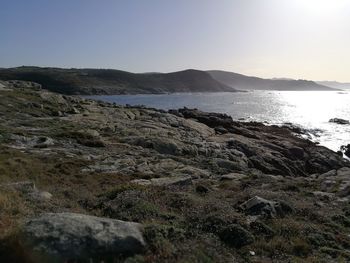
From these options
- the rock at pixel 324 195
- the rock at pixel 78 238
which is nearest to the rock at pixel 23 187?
the rock at pixel 78 238

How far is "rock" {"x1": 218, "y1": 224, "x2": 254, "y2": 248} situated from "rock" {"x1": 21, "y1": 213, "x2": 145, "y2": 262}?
2.77 meters

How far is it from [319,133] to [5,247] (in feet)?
310

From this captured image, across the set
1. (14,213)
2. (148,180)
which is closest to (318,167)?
(148,180)

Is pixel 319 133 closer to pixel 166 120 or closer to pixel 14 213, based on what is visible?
Result: pixel 166 120

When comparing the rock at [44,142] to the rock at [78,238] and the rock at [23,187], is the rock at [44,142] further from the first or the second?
the rock at [78,238]

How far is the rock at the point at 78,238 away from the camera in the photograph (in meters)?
8.35

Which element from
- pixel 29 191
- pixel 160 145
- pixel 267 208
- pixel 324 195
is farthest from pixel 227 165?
pixel 29 191

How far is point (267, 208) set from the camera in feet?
46.7

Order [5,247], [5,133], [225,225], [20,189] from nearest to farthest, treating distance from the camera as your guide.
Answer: [5,247]
[225,225]
[20,189]
[5,133]

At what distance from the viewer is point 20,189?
14.6 metres

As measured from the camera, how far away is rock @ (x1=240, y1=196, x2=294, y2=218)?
46.2 ft

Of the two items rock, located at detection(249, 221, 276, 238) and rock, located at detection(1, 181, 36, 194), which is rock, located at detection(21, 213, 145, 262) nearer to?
rock, located at detection(249, 221, 276, 238)

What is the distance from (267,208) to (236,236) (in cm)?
344

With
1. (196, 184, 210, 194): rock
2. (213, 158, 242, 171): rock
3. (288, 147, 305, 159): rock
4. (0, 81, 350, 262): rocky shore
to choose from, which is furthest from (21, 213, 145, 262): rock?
(288, 147, 305, 159): rock
